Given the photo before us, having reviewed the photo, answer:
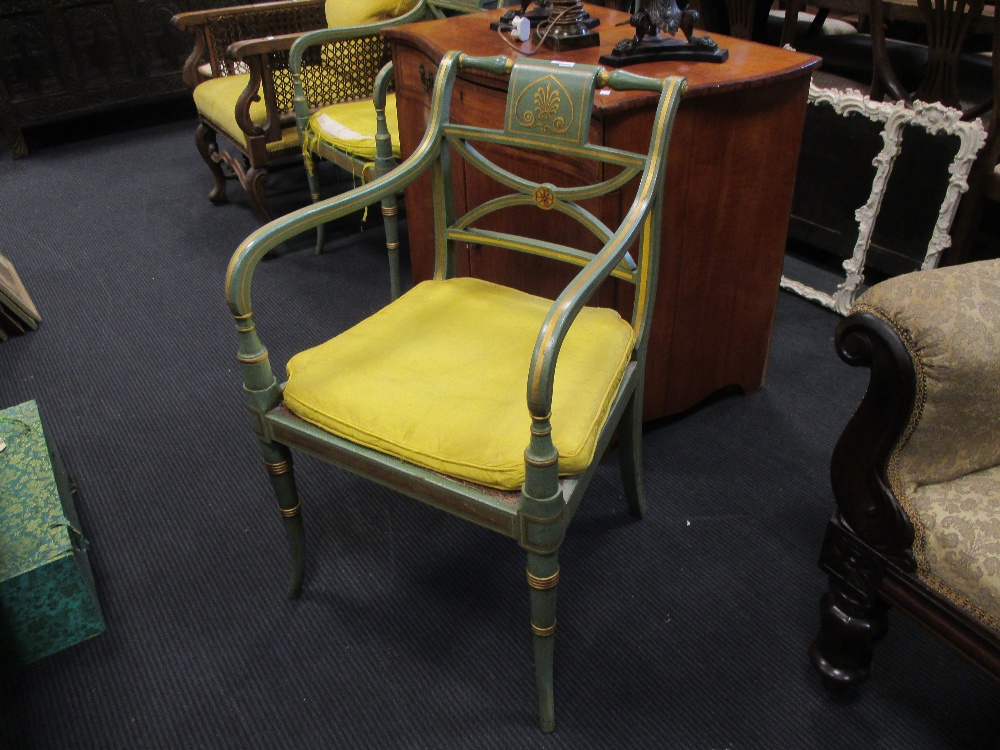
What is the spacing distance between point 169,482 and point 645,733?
116 centimetres

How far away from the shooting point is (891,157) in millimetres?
2072

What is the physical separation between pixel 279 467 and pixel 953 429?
0.99m

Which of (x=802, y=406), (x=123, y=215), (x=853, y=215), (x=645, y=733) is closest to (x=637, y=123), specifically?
(x=802, y=406)

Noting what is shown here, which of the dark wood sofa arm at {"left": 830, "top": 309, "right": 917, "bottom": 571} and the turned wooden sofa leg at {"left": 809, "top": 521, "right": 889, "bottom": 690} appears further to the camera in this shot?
the turned wooden sofa leg at {"left": 809, "top": 521, "right": 889, "bottom": 690}

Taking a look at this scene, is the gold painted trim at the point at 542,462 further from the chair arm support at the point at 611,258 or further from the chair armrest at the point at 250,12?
the chair armrest at the point at 250,12

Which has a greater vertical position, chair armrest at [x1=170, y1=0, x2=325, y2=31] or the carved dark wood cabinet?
chair armrest at [x1=170, y1=0, x2=325, y2=31]

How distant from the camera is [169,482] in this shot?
68.3 inches

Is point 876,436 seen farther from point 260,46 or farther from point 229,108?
point 229,108

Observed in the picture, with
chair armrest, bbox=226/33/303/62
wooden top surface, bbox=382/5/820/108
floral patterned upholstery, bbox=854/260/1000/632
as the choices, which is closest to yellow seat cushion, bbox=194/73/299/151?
chair armrest, bbox=226/33/303/62

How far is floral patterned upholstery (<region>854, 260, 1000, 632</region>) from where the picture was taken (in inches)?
37.6

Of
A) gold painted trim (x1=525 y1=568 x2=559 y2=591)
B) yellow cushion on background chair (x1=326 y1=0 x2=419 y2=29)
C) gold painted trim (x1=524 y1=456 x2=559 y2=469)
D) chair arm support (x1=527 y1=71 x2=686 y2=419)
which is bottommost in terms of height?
gold painted trim (x1=525 y1=568 x2=559 y2=591)

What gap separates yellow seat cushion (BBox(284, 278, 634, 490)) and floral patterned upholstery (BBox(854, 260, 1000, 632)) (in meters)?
0.40

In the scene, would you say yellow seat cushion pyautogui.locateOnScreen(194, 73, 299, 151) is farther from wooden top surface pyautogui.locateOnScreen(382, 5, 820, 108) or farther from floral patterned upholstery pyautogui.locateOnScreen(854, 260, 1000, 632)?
floral patterned upholstery pyautogui.locateOnScreen(854, 260, 1000, 632)

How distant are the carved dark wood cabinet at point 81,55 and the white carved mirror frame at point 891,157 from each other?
3.22 m
